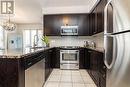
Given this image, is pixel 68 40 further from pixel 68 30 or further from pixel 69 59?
pixel 69 59

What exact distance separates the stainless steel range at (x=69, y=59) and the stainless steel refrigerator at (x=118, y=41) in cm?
384

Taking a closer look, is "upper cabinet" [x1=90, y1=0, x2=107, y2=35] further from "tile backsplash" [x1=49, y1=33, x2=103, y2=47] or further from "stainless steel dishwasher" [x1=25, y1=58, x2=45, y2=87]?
"stainless steel dishwasher" [x1=25, y1=58, x2=45, y2=87]

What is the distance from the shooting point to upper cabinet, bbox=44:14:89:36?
631 centimetres

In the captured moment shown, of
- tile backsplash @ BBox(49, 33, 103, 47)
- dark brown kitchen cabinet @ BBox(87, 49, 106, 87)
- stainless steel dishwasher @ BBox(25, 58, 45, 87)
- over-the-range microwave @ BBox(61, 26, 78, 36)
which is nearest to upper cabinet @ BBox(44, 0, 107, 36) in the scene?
over-the-range microwave @ BBox(61, 26, 78, 36)

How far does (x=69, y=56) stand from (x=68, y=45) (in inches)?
30.0

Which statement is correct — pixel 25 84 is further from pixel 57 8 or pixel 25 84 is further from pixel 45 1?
pixel 57 8

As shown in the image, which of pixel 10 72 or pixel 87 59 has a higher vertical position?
pixel 10 72

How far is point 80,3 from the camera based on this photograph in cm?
604

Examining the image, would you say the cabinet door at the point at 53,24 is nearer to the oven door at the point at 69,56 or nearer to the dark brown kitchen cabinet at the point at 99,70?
the oven door at the point at 69,56

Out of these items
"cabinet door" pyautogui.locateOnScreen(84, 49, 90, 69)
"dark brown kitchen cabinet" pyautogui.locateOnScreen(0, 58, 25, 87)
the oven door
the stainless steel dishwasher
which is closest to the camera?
"dark brown kitchen cabinet" pyautogui.locateOnScreen(0, 58, 25, 87)

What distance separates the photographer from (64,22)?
6355 mm

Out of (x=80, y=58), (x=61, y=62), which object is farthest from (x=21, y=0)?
(x=80, y=58)

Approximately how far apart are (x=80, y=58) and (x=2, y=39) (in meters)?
6.59

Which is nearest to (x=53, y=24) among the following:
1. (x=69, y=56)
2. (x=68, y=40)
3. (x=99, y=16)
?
(x=68, y=40)
